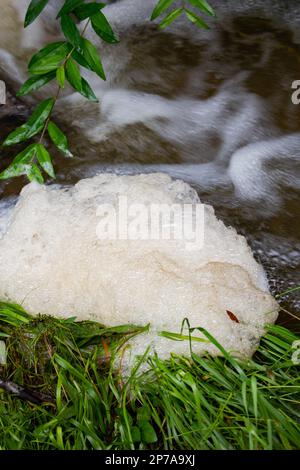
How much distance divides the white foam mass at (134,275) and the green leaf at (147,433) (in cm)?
35

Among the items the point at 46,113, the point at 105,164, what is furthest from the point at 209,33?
the point at 46,113

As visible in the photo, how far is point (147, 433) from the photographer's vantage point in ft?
6.91

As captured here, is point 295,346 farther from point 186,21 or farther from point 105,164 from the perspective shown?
point 186,21

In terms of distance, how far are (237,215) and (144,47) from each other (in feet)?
7.12

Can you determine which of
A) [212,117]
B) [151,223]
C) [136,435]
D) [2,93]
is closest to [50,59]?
[151,223]

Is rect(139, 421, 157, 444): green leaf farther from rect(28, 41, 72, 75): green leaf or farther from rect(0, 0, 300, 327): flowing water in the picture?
rect(28, 41, 72, 75): green leaf

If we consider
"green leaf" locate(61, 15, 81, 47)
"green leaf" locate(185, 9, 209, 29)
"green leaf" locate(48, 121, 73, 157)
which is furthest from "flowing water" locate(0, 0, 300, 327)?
"green leaf" locate(61, 15, 81, 47)

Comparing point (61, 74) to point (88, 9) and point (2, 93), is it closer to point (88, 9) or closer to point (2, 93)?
point (88, 9)

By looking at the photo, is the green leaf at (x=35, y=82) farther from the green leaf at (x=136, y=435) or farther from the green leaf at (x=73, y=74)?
the green leaf at (x=136, y=435)

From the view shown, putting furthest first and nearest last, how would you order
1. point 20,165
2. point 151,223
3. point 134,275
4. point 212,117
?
point 212,117
point 151,223
point 134,275
point 20,165

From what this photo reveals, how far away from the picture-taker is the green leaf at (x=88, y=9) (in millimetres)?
2010

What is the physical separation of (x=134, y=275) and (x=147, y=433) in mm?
761

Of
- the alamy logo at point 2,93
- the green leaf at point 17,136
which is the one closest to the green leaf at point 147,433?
the green leaf at point 17,136

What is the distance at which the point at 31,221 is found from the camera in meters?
2.93
